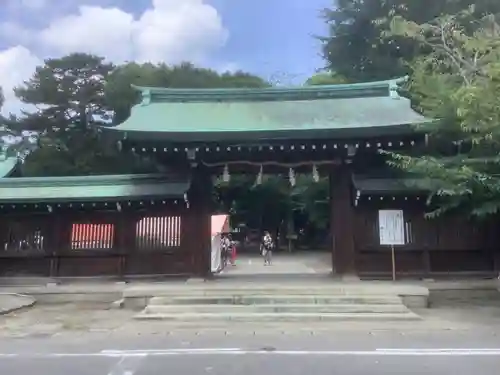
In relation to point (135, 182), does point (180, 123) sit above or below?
above

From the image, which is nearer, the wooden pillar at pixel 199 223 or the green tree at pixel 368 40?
the wooden pillar at pixel 199 223

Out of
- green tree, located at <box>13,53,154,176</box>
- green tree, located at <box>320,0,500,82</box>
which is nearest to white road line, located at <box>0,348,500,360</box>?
green tree, located at <box>320,0,500,82</box>

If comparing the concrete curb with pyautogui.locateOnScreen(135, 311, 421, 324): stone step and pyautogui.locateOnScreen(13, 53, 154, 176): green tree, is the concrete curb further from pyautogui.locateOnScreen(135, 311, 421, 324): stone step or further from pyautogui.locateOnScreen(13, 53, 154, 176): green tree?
pyautogui.locateOnScreen(13, 53, 154, 176): green tree

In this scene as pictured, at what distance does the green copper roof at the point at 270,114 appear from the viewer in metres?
14.8

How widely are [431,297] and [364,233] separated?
2.88 meters

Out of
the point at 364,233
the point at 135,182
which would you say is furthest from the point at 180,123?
the point at 364,233

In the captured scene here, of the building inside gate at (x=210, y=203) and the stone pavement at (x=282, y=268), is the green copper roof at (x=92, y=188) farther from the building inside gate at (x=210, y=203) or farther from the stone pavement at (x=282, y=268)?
the stone pavement at (x=282, y=268)

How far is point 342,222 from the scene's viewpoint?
15.7 metres

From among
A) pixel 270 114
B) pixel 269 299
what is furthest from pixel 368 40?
pixel 269 299

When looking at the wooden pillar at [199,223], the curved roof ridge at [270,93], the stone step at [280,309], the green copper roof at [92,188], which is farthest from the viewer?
Answer: the curved roof ridge at [270,93]

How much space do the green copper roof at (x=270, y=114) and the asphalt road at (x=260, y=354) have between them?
685 centimetres

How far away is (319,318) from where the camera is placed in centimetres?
1111

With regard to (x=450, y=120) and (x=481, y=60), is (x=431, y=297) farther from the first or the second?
(x=481, y=60)

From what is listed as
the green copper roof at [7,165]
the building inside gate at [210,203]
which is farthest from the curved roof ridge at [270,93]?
the green copper roof at [7,165]
